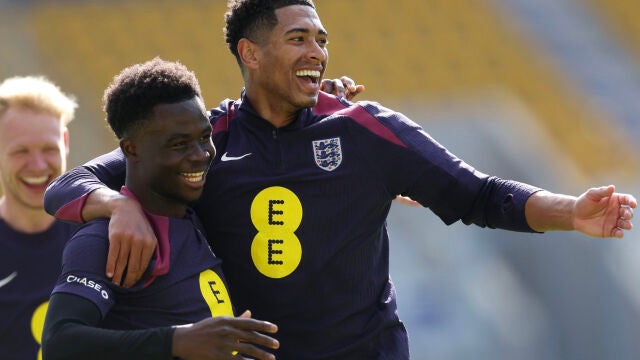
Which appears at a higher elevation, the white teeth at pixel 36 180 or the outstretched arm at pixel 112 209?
the white teeth at pixel 36 180

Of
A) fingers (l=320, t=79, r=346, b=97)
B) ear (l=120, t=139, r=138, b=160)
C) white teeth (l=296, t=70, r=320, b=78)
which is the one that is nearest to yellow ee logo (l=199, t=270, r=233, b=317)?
ear (l=120, t=139, r=138, b=160)

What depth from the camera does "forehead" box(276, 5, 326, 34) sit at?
3842mm

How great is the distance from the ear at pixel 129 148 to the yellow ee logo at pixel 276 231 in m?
0.56

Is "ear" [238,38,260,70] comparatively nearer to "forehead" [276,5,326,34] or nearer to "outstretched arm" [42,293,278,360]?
"forehead" [276,5,326,34]

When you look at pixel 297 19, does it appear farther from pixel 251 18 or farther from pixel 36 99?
pixel 36 99

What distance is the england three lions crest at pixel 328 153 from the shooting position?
3.73 meters

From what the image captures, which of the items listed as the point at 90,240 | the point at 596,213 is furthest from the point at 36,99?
the point at 596,213

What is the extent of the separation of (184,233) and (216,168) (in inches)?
18.1

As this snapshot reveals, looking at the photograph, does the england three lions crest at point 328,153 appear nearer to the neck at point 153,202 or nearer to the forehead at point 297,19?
the forehead at point 297,19

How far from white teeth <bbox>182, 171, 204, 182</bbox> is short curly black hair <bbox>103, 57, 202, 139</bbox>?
0.22 m

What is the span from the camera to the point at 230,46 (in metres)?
4.11

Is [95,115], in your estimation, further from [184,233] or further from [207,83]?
[184,233]

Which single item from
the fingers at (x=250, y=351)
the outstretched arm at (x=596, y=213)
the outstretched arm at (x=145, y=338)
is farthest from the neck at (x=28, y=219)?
the outstretched arm at (x=596, y=213)

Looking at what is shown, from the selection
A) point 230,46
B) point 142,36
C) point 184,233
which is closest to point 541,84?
point 142,36
